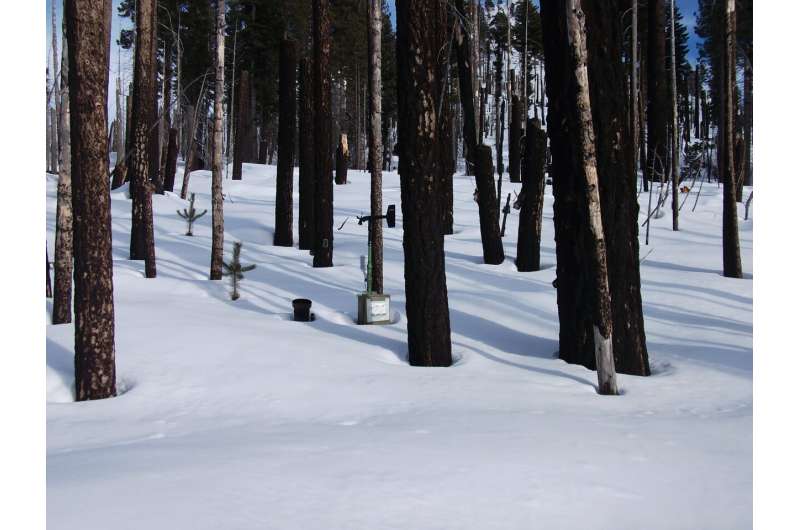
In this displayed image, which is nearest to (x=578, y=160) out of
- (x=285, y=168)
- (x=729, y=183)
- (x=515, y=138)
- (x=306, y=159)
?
(x=729, y=183)

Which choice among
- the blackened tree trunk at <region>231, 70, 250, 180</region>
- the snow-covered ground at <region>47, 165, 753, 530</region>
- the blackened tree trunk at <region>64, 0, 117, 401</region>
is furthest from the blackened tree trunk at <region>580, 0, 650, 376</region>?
the blackened tree trunk at <region>231, 70, 250, 180</region>

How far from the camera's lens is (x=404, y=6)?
7660mm

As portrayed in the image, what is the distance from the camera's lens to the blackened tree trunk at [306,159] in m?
15.0

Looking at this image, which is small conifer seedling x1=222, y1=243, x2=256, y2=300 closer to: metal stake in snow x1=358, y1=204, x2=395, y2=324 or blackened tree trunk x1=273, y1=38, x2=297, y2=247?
metal stake in snow x1=358, y1=204, x2=395, y2=324

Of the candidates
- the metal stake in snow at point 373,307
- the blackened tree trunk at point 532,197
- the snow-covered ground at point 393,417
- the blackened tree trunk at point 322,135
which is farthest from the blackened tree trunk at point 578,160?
the blackened tree trunk at point 322,135

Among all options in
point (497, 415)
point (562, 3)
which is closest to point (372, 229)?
point (562, 3)

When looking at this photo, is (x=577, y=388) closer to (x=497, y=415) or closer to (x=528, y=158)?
(x=497, y=415)

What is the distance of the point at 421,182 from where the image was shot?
25.8 ft

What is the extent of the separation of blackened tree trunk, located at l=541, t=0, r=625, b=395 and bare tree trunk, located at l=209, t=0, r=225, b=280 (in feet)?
20.3

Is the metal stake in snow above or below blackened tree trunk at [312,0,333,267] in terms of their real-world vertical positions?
below

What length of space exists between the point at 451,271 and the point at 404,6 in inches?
242

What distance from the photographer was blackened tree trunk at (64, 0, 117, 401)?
6312 millimetres

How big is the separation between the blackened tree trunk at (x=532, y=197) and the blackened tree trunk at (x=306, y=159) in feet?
15.3

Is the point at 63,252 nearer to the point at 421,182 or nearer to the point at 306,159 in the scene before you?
the point at 421,182
